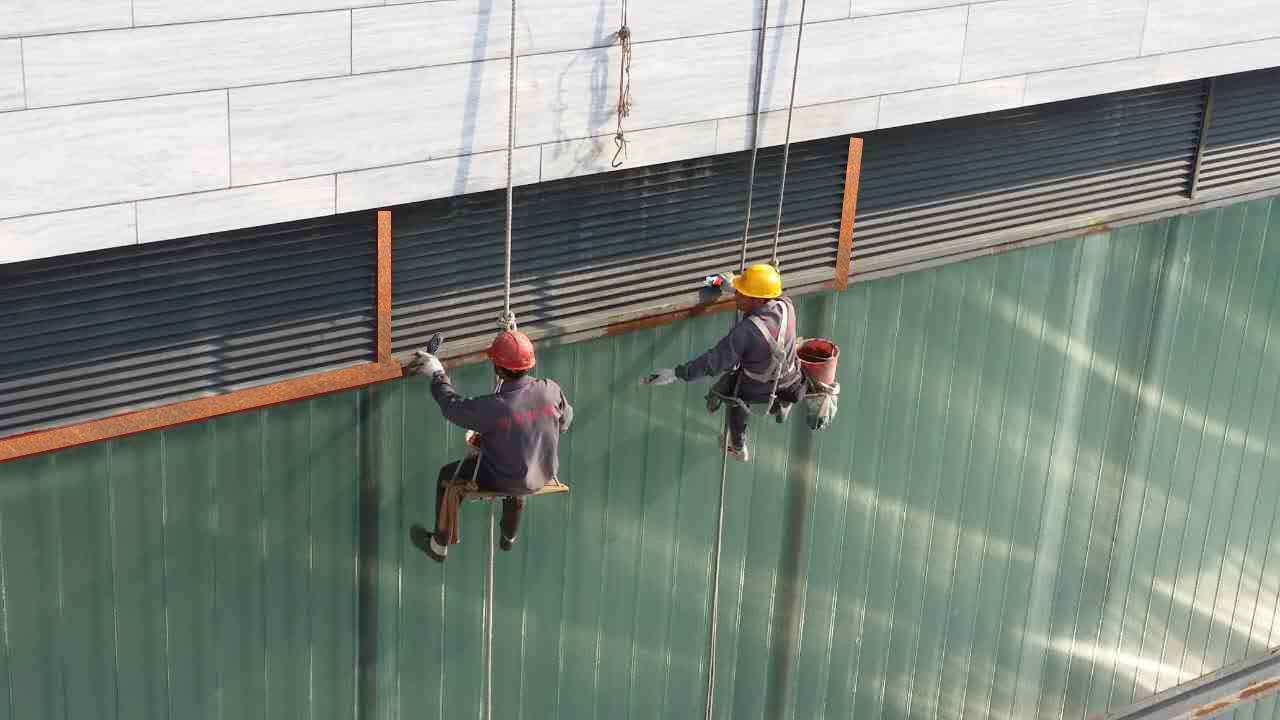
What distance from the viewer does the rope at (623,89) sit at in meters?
9.62

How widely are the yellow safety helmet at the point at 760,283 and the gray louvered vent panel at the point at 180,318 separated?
7.23 ft

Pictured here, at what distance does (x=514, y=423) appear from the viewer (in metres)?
9.14

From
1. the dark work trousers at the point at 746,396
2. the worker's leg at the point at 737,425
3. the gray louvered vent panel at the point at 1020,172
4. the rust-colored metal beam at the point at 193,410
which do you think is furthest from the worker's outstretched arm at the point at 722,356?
the gray louvered vent panel at the point at 1020,172

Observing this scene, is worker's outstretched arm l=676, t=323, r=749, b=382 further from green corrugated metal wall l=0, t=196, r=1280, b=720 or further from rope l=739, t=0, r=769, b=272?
green corrugated metal wall l=0, t=196, r=1280, b=720

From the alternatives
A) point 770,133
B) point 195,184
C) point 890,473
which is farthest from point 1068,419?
point 195,184

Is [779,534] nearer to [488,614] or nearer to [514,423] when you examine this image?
[488,614]

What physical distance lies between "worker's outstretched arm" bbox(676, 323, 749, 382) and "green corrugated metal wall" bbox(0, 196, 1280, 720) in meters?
Answer: 0.91

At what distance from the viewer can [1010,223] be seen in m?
12.3

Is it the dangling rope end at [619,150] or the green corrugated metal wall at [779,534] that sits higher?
the dangling rope end at [619,150]

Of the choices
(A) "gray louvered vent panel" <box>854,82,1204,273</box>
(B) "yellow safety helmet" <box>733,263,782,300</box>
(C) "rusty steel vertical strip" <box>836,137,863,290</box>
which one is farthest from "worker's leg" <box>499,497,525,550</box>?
(A) "gray louvered vent panel" <box>854,82,1204,273</box>

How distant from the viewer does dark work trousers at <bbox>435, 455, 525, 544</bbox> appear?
9531mm

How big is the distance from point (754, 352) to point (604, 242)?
46.2 inches

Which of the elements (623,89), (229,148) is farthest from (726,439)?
(229,148)

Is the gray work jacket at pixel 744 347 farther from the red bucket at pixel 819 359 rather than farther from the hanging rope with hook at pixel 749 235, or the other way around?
the red bucket at pixel 819 359
